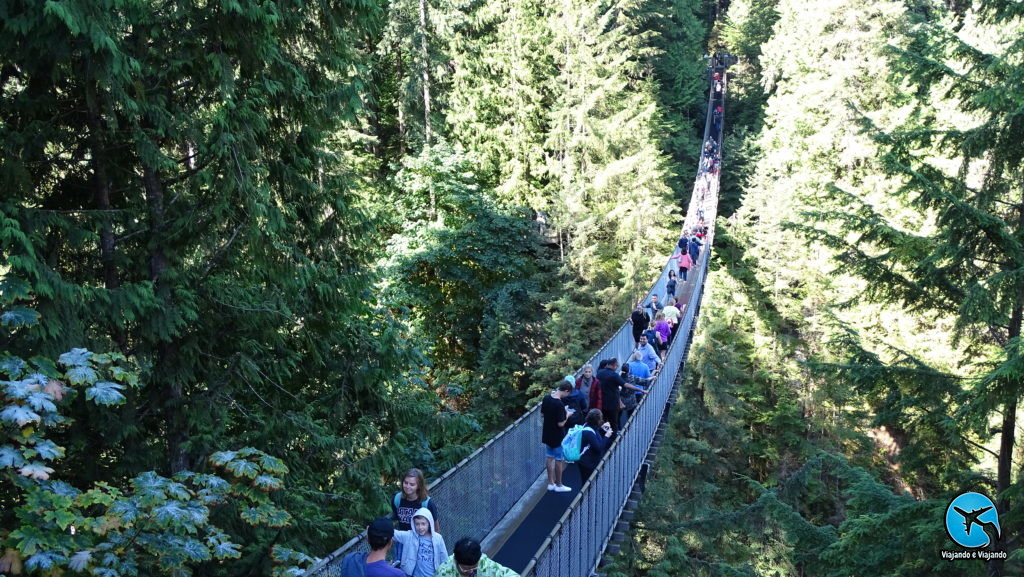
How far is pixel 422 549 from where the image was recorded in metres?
4.47

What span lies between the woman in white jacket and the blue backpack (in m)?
2.82

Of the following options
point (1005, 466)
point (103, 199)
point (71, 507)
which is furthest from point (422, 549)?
point (1005, 466)

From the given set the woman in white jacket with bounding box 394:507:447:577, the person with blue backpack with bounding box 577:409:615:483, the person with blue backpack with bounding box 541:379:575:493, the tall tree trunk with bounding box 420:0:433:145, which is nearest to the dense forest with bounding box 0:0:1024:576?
the woman in white jacket with bounding box 394:507:447:577

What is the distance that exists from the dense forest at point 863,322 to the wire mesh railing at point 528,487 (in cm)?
216

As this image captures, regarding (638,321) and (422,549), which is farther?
(638,321)

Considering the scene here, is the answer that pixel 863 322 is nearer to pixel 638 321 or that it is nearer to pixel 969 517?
pixel 638 321

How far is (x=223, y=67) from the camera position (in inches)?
221

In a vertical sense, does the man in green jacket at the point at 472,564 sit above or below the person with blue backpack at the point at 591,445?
above

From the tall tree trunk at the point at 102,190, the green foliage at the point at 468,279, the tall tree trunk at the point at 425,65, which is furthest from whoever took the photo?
the tall tree trunk at the point at 425,65

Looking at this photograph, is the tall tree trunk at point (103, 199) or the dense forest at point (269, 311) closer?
the dense forest at point (269, 311)

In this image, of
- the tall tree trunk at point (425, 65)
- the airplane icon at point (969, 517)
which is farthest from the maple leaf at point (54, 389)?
the tall tree trunk at point (425, 65)

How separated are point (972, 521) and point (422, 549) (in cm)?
533

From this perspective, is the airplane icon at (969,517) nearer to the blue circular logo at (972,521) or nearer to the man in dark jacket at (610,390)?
the blue circular logo at (972,521)

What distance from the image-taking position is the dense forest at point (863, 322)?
24.0ft
